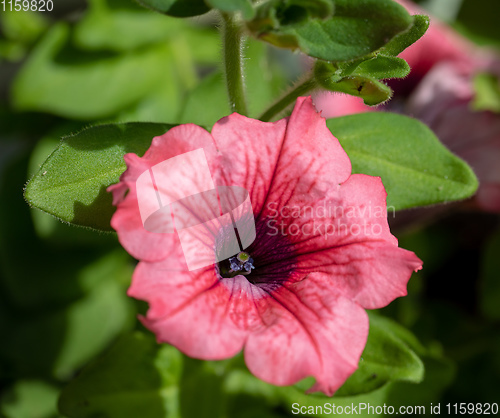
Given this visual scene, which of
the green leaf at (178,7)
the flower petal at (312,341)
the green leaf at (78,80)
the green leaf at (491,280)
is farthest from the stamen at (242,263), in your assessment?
the green leaf at (491,280)

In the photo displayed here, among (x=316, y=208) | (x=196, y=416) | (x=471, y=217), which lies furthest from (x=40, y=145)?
(x=471, y=217)

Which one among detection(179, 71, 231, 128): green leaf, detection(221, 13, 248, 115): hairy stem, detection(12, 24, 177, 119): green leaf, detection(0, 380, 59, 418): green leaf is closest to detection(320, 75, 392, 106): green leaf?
detection(221, 13, 248, 115): hairy stem

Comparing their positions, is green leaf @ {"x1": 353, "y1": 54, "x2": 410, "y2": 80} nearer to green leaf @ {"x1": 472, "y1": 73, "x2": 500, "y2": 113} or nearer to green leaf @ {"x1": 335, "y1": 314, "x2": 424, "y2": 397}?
green leaf @ {"x1": 335, "y1": 314, "x2": 424, "y2": 397}

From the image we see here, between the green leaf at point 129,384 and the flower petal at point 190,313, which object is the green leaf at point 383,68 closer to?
the flower petal at point 190,313

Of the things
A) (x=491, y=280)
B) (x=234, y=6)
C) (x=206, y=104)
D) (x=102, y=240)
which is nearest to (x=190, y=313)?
(x=234, y=6)

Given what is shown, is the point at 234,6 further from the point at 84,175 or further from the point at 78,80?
the point at 78,80

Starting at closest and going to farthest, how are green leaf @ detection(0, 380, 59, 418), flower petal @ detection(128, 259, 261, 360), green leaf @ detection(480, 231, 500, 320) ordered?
flower petal @ detection(128, 259, 261, 360) < green leaf @ detection(0, 380, 59, 418) < green leaf @ detection(480, 231, 500, 320)

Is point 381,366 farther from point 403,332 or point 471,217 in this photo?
point 471,217
